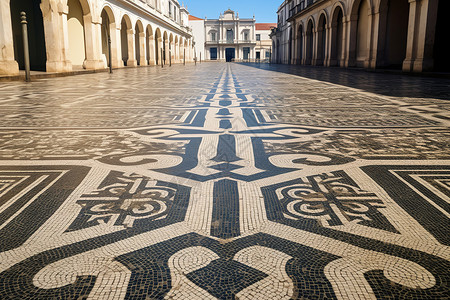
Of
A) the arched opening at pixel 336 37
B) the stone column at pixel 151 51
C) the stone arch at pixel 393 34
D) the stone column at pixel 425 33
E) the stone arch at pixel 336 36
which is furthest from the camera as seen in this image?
the stone column at pixel 151 51

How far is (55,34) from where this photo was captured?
1602 cm

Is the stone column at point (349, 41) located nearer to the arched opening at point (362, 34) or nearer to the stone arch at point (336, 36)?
the arched opening at point (362, 34)

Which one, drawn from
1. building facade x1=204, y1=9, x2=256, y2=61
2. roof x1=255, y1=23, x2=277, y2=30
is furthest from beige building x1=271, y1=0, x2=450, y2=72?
roof x1=255, y1=23, x2=277, y2=30

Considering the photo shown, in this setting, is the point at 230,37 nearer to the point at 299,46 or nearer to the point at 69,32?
the point at 299,46

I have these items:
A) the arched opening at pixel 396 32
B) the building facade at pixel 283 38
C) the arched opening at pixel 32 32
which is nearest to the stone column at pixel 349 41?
the arched opening at pixel 396 32

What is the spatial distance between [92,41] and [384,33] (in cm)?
1542

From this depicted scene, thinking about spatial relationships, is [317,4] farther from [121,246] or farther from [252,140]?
[121,246]

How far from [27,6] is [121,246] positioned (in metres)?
21.1

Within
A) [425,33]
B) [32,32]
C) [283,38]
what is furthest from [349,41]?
[283,38]

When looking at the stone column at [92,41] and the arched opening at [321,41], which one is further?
the arched opening at [321,41]

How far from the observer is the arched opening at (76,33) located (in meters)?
21.1

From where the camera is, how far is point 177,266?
1.57m

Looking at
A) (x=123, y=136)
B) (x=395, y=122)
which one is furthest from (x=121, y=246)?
(x=395, y=122)

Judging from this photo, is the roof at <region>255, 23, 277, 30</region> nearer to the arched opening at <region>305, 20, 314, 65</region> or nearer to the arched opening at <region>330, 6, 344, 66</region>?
the arched opening at <region>305, 20, 314, 65</region>
